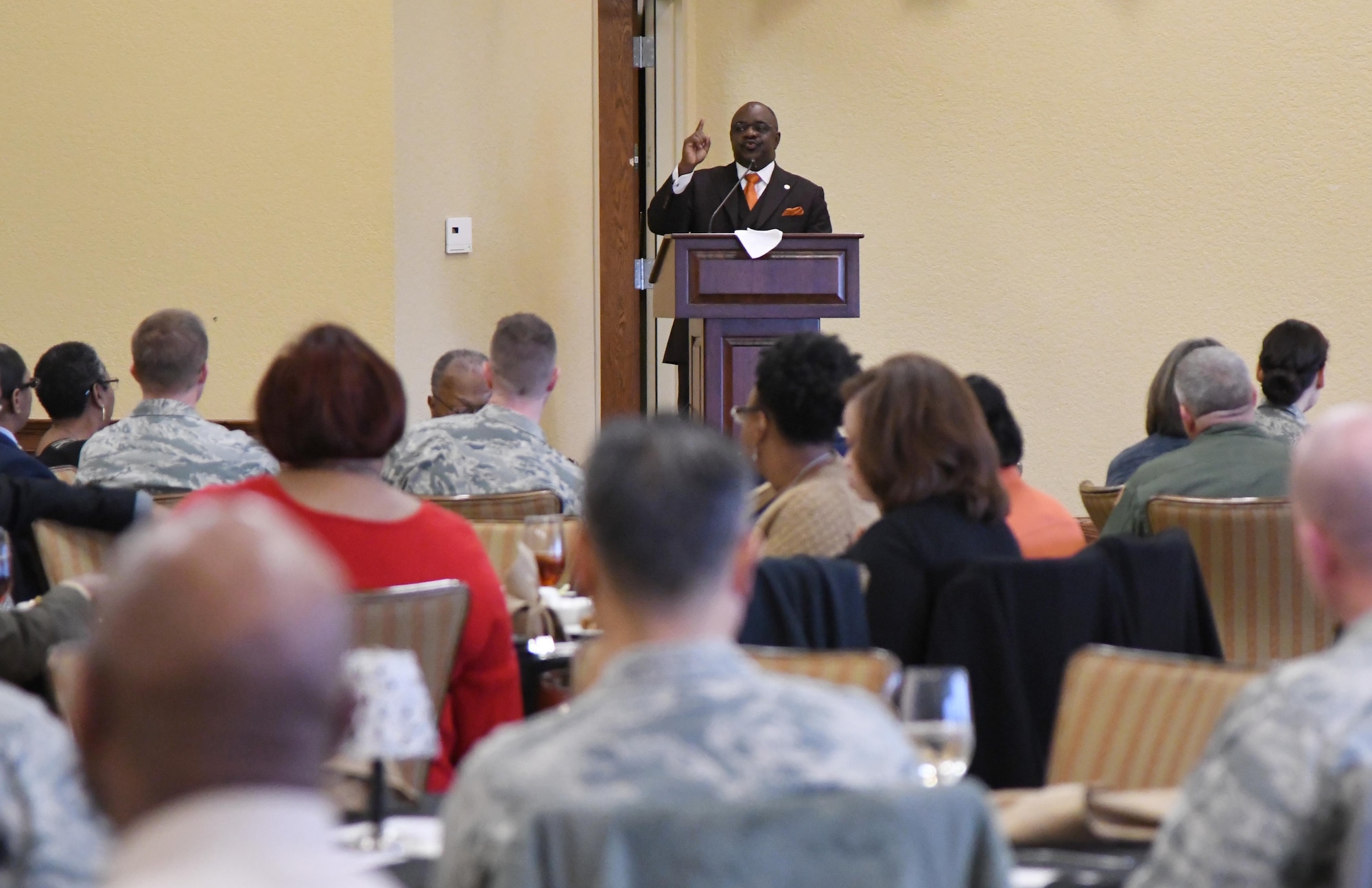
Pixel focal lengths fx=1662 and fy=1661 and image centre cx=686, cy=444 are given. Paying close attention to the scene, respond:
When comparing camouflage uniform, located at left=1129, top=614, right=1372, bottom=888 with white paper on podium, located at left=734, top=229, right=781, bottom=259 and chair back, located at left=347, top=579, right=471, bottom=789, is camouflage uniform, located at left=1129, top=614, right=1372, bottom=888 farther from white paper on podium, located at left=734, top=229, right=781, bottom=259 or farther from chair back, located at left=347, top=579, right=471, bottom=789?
white paper on podium, located at left=734, top=229, right=781, bottom=259

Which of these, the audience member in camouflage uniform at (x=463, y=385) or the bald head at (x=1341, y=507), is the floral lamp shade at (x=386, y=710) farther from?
the audience member in camouflage uniform at (x=463, y=385)

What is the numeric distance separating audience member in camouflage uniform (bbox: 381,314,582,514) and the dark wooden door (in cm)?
337

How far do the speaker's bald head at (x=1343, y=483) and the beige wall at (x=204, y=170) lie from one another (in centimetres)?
574

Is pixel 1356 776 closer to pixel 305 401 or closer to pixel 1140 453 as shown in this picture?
pixel 305 401

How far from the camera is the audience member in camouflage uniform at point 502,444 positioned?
4.49 m

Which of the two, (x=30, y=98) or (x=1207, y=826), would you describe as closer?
(x=1207, y=826)

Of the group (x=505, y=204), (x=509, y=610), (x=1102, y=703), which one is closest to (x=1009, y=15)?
(x=505, y=204)

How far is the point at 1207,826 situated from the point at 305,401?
62.7 inches

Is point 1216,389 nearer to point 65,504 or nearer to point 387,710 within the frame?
point 65,504

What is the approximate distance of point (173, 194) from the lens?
697 cm

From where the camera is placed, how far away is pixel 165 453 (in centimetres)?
425

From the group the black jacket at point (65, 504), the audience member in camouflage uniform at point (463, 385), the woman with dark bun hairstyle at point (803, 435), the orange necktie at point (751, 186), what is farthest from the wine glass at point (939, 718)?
the orange necktie at point (751, 186)

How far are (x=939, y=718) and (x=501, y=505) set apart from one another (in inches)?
92.6

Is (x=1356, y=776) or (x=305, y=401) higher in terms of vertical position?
(x=305, y=401)
